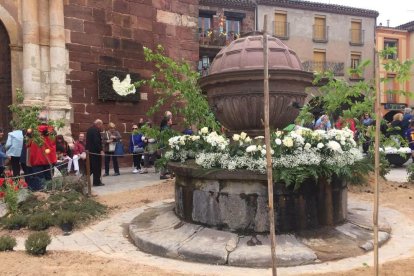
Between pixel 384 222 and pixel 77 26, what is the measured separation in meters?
9.21

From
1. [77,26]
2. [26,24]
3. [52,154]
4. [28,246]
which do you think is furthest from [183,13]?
[28,246]

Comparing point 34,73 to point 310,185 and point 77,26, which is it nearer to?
point 77,26

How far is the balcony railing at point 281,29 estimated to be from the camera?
94.3 feet

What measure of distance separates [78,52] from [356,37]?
26.0 meters

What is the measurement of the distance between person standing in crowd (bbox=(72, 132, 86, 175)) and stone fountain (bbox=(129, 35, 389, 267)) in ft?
15.3

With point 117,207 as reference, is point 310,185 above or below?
above

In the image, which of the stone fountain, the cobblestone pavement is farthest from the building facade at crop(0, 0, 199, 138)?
the stone fountain

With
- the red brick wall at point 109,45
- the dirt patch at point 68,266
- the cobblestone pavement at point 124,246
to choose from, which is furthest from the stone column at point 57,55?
the dirt patch at point 68,266

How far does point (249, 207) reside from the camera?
15.1 ft

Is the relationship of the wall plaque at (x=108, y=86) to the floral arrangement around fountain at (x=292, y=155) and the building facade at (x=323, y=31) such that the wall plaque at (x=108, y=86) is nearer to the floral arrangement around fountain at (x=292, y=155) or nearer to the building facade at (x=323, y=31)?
the floral arrangement around fountain at (x=292, y=155)

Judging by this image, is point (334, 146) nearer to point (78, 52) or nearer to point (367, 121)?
point (367, 121)

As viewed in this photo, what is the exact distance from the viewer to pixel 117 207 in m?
6.83

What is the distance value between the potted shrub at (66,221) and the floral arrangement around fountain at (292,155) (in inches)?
81.2

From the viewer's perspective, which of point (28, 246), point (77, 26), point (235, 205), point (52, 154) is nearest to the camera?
point (28, 246)
